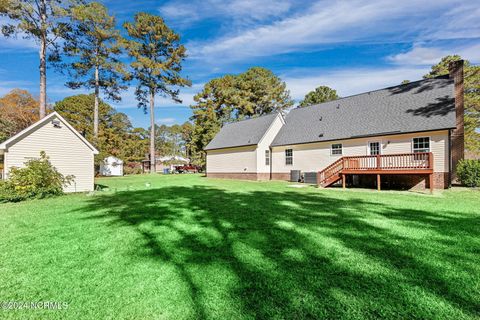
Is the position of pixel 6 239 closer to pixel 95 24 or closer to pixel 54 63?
pixel 54 63

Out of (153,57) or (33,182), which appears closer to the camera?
(33,182)

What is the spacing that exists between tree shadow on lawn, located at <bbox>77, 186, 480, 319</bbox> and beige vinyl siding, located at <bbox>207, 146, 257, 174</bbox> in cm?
1539

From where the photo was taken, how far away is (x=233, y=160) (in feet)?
80.5

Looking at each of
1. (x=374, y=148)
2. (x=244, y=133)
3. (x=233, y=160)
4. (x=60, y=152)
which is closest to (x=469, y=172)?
(x=374, y=148)

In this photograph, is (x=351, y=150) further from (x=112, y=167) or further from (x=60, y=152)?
(x=112, y=167)

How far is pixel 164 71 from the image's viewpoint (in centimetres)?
3269

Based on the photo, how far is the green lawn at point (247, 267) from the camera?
2.55 m

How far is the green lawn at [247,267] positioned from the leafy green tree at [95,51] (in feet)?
73.0

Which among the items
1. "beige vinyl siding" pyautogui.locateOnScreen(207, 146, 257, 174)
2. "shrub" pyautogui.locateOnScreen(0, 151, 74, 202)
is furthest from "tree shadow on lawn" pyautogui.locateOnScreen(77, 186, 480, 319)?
"beige vinyl siding" pyautogui.locateOnScreen(207, 146, 257, 174)

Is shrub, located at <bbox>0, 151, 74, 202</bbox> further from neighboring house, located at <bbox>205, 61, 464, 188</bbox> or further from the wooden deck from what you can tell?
the wooden deck

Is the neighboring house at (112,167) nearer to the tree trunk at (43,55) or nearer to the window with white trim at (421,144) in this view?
the tree trunk at (43,55)

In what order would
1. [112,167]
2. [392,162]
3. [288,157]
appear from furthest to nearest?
[112,167], [288,157], [392,162]

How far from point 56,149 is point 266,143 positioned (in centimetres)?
1585

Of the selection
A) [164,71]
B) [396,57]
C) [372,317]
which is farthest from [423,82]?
[164,71]
